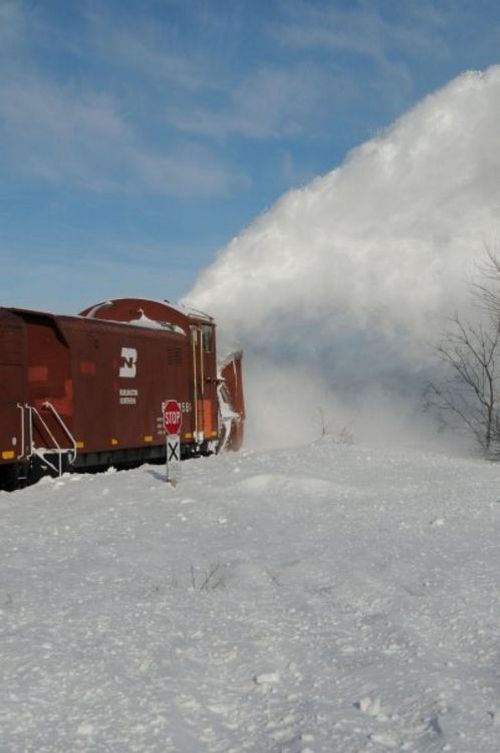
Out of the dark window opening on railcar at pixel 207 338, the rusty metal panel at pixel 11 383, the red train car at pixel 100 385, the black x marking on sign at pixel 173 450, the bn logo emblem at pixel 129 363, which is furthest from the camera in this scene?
the dark window opening on railcar at pixel 207 338

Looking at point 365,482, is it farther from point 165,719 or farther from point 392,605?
point 165,719

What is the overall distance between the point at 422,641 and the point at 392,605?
0.72 metres

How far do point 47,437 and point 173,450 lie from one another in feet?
13.7

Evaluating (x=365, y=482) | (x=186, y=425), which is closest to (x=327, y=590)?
(x=365, y=482)

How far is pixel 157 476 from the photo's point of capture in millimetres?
11992

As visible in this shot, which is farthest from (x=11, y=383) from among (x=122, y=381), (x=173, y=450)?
(x=173, y=450)

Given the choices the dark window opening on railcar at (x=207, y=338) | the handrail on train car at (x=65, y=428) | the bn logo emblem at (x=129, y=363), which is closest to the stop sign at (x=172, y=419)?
the handrail on train car at (x=65, y=428)

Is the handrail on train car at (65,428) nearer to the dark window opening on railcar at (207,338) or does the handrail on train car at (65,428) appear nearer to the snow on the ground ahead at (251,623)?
the snow on the ground ahead at (251,623)

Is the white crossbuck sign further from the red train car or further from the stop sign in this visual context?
the red train car

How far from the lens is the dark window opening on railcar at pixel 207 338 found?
19.6 metres

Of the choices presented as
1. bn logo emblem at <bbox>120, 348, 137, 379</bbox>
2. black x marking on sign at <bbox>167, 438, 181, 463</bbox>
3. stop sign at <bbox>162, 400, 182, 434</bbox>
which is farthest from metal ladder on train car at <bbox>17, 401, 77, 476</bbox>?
black x marking on sign at <bbox>167, 438, 181, 463</bbox>

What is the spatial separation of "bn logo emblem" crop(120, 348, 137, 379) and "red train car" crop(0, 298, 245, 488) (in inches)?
0.8

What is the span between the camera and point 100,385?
1547 cm

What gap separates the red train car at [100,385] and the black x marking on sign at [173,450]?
354 centimetres
